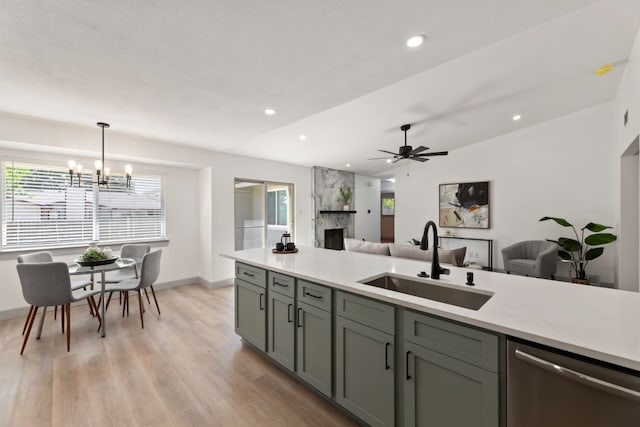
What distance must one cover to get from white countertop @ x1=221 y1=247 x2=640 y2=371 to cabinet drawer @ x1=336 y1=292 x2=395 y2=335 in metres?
0.06

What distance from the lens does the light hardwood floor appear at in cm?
185

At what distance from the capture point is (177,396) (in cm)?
206

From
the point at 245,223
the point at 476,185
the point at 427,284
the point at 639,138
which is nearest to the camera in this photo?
the point at 427,284

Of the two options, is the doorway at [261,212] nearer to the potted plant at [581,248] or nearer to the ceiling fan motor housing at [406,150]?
the ceiling fan motor housing at [406,150]

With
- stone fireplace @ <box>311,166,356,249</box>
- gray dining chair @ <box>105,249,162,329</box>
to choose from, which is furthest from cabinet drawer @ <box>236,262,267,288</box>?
stone fireplace @ <box>311,166,356,249</box>

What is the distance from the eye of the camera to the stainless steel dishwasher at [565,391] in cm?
90

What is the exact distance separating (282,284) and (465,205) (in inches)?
212

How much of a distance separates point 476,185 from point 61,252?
744 centimetres

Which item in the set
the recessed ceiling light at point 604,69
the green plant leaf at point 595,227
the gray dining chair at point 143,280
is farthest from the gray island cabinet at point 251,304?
the green plant leaf at point 595,227

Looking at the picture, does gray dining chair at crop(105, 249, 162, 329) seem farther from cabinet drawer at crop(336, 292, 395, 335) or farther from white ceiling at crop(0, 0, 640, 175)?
cabinet drawer at crop(336, 292, 395, 335)

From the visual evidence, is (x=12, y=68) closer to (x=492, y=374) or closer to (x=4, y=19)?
(x=4, y=19)

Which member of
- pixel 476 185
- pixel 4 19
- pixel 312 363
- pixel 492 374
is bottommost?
Answer: pixel 312 363

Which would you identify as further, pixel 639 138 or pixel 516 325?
pixel 639 138

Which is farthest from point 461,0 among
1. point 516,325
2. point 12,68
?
point 12,68
